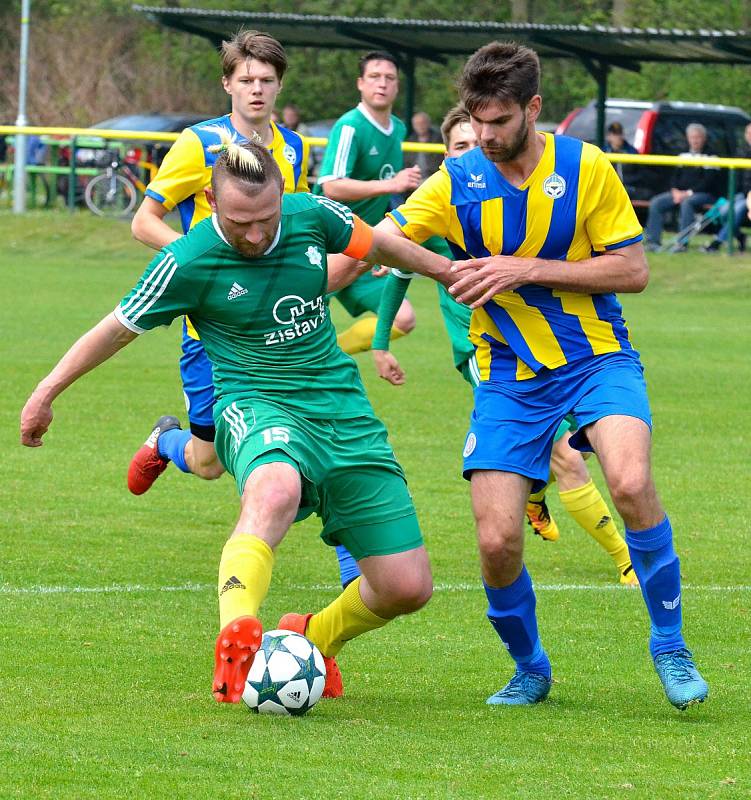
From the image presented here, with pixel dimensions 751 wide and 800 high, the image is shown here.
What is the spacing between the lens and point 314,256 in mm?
5449

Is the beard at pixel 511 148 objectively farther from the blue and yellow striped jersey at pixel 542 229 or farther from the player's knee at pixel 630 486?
the player's knee at pixel 630 486

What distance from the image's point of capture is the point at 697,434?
11.7 metres

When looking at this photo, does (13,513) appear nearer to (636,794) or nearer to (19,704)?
(19,704)

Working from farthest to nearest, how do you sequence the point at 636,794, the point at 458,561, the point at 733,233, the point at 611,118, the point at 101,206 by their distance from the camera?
the point at 611,118
the point at 101,206
the point at 733,233
the point at 458,561
the point at 636,794

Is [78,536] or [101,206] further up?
[78,536]

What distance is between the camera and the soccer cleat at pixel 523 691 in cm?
548

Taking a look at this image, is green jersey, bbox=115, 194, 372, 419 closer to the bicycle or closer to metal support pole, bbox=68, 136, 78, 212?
metal support pole, bbox=68, 136, 78, 212

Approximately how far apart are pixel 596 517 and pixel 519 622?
219 centimetres

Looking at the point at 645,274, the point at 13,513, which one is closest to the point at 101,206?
the point at 13,513

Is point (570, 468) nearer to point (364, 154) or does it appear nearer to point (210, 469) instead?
point (210, 469)

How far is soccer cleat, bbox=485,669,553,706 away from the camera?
5477mm

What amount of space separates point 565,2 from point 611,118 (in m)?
20.0

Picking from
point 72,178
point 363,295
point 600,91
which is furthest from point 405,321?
point 72,178

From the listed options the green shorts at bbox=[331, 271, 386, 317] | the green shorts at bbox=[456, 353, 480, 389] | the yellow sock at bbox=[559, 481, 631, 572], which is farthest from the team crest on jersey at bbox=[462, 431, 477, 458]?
the green shorts at bbox=[331, 271, 386, 317]
